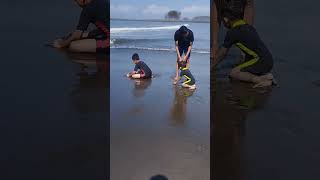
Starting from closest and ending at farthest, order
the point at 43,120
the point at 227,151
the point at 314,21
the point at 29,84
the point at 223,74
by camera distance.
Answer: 1. the point at 227,151
2. the point at 43,120
3. the point at 29,84
4. the point at 223,74
5. the point at 314,21

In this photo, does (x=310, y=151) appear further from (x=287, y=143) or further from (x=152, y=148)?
(x=152, y=148)

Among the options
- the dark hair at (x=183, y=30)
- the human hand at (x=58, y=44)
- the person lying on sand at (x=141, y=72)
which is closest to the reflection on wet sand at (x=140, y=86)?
the person lying on sand at (x=141, y=72)

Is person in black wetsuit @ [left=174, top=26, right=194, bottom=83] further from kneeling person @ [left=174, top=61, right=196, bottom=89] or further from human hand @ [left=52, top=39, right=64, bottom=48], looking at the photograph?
human hand @ [left=52, top=39, right=64, bottom=48]

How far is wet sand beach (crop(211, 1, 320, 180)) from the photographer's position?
3760 mm

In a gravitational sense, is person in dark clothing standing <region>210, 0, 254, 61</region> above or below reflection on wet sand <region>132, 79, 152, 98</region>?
above

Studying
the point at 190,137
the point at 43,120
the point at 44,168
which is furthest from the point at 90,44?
the point at 44,168

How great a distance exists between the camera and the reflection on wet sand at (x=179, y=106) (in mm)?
5087

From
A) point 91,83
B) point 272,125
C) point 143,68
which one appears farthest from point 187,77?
point 272,125

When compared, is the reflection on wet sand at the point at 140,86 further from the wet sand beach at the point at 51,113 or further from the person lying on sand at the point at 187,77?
the person lying on sand at the point at 187,77

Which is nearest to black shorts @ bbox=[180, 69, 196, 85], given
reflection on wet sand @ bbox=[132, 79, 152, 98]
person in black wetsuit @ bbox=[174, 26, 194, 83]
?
person in black wetsuit @ bbox=[174, 26, 194, 83]

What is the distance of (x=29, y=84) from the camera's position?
253 inches

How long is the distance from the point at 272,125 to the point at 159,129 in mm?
1229

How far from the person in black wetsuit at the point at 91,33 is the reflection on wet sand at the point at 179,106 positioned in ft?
10.7

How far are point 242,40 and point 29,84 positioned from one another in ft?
10.6
